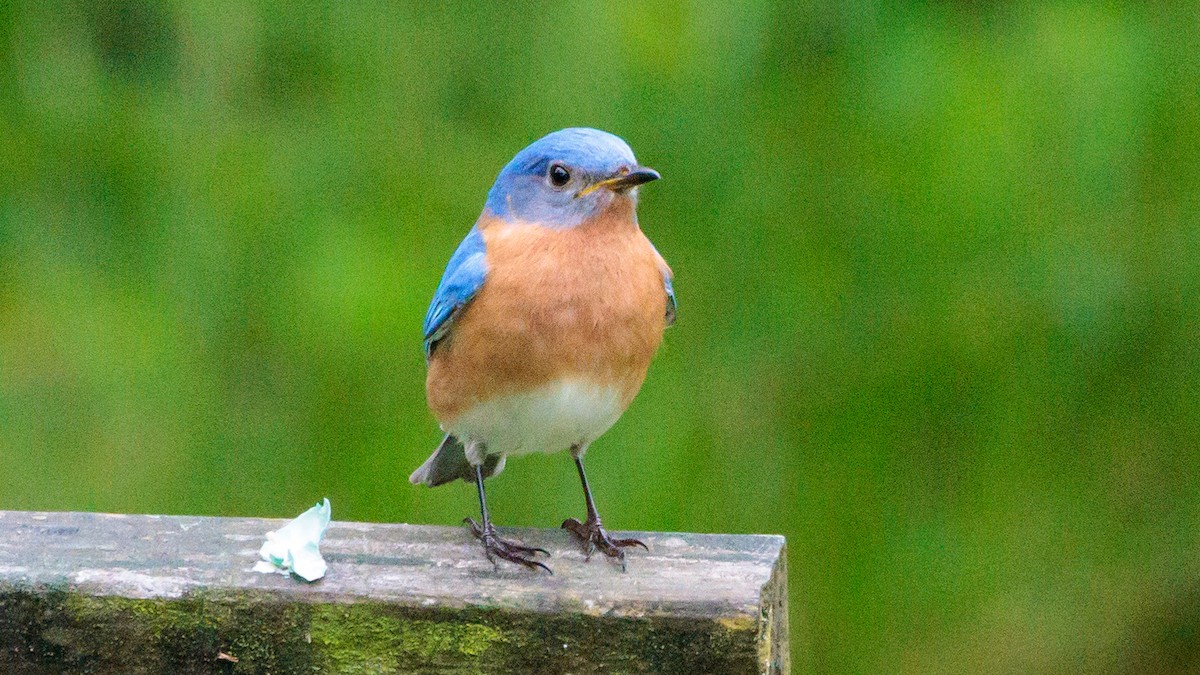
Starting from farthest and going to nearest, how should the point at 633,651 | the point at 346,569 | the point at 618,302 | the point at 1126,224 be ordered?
1. the point at 1126,224
2. the point at 618,302
3. the point at 346,569
4. the point at 633,651

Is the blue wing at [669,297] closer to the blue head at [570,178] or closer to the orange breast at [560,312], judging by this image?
the orange breast at [560,312]

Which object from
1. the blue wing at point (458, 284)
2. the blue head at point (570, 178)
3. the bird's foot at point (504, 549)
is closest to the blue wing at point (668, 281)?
the blue head at point (570, 178)

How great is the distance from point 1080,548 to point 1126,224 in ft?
2.59

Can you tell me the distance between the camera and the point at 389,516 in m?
3.65

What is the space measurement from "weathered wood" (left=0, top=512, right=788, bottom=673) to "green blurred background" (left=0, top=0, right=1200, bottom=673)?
5.16 ft

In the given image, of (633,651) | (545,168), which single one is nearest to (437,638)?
(633,651)

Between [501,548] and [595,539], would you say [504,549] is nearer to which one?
[501,548]

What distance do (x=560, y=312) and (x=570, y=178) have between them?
0.26 metres

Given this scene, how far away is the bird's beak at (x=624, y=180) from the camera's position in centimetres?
255

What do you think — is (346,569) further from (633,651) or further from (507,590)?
(633,651)

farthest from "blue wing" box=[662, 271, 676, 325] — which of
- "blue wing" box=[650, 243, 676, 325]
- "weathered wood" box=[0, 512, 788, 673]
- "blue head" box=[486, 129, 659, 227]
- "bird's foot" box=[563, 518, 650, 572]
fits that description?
"weathered wood" box=[0, 512, 788, 673]

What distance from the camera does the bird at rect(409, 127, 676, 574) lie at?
8.34 feet

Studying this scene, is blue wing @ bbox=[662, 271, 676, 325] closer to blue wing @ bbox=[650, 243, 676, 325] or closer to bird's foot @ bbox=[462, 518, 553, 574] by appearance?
blue wing @ bbox=[650, 243, 676, 325]

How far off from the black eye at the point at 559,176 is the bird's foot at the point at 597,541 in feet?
1.96
